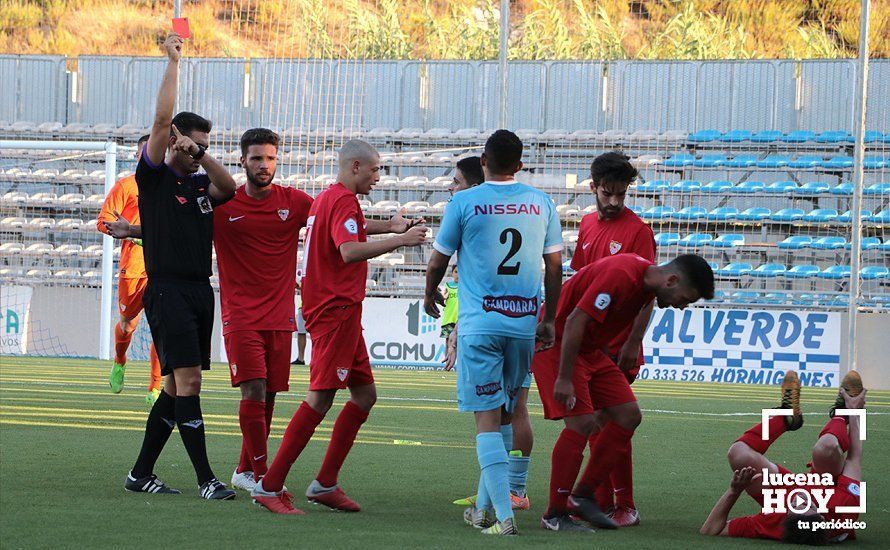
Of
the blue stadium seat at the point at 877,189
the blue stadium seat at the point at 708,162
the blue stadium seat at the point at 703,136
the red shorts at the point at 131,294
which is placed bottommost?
the red shorts at the point at 131,294

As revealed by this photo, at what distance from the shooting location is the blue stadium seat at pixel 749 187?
25109mm

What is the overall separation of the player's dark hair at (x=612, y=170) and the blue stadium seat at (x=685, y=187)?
19.0 metres

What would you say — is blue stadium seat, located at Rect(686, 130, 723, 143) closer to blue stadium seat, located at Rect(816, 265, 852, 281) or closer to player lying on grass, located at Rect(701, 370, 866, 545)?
blue stadium seat, located at Rect(816, 265, 852, 281)

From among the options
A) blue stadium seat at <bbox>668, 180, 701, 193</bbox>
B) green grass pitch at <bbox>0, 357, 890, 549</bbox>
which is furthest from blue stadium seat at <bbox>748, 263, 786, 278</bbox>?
green grass pitch at <bbox>0, 357, 890, 549</bbox>

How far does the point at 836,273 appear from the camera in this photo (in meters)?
23.5

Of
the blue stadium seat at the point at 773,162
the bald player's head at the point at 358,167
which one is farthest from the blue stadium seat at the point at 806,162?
the bald player's head at the point at 358,167

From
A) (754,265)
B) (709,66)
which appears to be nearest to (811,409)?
(754,265)

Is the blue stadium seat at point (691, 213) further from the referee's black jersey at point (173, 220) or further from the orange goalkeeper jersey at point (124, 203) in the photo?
the referee's black jersey at point (173, 220)

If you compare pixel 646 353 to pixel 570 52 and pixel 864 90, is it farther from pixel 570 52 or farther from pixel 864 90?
pixel 570 52

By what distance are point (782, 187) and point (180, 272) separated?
20.4 meters

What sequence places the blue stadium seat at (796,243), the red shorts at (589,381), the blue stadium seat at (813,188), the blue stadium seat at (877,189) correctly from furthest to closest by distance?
the blue stadium seat at (813,188) → the blue stadium seat at (796,243) → the blue stadium seat at (877,189) → the red shorts at (589,381)

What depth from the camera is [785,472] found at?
561 centimetres

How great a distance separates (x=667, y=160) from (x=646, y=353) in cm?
623

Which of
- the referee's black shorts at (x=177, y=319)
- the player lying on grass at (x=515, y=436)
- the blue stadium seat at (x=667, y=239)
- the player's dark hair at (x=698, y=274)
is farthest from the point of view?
the blue stadium seat at (x=667, y=239)
